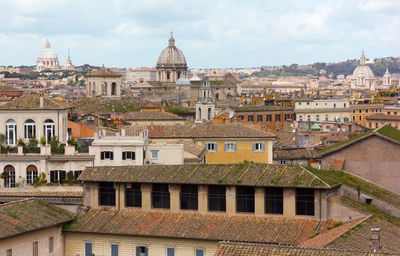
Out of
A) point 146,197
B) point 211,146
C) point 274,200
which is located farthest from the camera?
point 211,146

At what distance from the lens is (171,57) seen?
16225 cm

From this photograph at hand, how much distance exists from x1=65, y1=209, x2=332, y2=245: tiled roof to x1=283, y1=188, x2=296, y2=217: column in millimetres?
231

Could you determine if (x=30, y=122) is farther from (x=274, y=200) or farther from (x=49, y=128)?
(x=274, y=200)

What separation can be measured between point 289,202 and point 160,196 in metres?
4.84

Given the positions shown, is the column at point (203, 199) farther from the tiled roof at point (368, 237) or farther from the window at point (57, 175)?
the window at point (57, 175)

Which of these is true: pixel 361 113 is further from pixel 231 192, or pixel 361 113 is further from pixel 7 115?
pixel 231 192

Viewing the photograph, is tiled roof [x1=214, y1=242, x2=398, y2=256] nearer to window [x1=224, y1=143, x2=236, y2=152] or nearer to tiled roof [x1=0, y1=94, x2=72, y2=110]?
tiled roof [x1=0, y1=94, x2=72, y2=110]

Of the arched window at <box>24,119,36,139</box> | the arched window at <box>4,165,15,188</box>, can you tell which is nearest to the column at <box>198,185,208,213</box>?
the arched window at <box>4,165,15,188</box>

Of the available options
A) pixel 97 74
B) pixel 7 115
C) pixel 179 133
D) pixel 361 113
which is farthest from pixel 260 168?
pixel 361 113

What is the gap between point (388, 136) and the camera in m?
35.9

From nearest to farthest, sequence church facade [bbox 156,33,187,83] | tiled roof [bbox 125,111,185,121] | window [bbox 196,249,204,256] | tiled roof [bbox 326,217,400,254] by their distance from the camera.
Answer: tiled roof [bbox 326,217,400,254] < window [bbox 196,249,204,256] < tiled roof [bbox 125,111,185,121] < church facade [bbox 156,33,187,83]

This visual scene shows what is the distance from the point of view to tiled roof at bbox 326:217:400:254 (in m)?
24.7

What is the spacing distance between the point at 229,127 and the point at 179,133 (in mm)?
3245

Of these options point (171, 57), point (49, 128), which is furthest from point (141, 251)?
point (171, 57)
